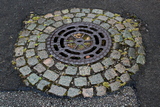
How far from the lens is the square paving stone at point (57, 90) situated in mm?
2641

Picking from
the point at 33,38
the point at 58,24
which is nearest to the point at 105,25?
the point at 58,24

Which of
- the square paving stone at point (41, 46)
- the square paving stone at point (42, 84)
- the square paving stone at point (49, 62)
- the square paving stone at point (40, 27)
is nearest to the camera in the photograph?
the square paving stone at point (42, 84)

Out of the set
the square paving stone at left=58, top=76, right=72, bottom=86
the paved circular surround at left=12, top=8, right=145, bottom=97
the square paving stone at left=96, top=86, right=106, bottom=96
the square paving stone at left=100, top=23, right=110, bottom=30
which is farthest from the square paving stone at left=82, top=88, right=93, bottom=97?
the square paving stone at left=100, top=23, right=110, bottom=30

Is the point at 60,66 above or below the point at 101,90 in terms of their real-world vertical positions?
above

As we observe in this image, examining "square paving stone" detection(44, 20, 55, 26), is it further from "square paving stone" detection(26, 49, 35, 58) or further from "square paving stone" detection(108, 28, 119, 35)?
"square paving stone" detection(108, 28, 119, 35)

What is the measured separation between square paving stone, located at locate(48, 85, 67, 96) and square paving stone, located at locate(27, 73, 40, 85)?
299 mm

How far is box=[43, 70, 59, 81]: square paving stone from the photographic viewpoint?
2842mm

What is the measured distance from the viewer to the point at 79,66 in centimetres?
301

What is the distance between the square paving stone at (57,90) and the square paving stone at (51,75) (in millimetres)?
157

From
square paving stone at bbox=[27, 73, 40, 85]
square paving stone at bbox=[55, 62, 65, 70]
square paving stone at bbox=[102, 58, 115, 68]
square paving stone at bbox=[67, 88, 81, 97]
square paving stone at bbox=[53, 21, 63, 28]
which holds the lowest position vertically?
square paving stone at bbox=[67, 88, 81, 97]

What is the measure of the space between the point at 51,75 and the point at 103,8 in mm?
2229

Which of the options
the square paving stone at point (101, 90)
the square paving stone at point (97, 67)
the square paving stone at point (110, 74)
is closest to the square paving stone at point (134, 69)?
the square paving stone at point (110, 74)

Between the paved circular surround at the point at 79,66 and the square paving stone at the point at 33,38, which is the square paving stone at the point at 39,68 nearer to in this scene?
the paved circular surround at the point at 79,66

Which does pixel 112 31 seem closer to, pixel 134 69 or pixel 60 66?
pixel 134 69
